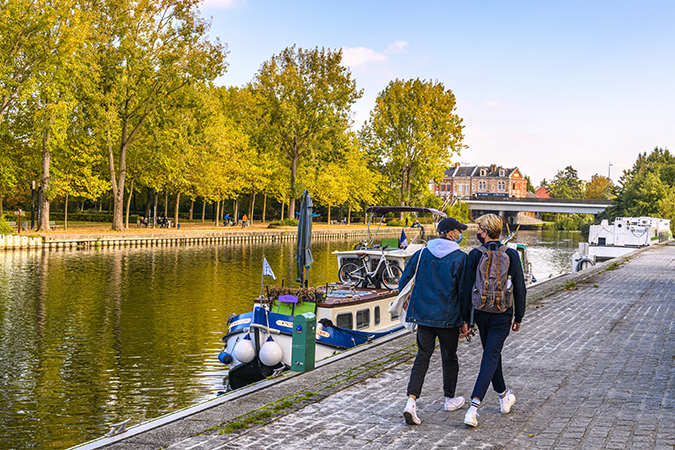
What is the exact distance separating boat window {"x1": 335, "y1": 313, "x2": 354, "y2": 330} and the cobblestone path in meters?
3.71

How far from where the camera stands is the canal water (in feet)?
32.4

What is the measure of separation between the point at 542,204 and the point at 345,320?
87348mm

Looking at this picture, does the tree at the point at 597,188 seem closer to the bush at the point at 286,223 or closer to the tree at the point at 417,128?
the tree at the point at 417,128

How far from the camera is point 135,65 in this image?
41375 mm

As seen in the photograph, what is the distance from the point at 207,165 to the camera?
49.7 m

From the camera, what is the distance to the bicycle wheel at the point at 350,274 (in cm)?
1645

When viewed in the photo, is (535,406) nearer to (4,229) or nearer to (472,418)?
(472,418)

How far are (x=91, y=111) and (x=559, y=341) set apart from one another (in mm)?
37398

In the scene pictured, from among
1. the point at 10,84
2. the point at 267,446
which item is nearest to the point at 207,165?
the point at 10,84

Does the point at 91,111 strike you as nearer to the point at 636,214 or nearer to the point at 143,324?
the point at 143,324

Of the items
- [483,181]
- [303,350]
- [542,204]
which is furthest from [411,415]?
[483,181]

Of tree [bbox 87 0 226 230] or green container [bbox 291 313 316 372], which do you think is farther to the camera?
tree [bbox 87 0 226 230]

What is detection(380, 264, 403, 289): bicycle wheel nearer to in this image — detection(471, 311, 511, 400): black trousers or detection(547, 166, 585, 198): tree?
detection(471, 311, 511, 400): black trousers

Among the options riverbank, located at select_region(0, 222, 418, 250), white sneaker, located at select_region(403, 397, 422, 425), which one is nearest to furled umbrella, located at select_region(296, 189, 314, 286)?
white sneaker, located at select_region(403, 397, 422, 425)
